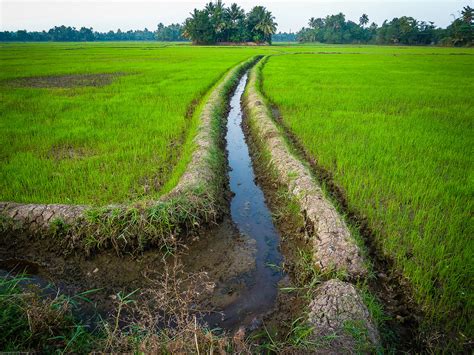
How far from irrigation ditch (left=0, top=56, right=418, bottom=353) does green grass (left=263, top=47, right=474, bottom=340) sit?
51 centimetres

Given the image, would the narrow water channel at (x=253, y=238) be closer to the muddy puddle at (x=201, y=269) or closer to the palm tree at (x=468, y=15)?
the muddy puddle at (x=201, y=269)

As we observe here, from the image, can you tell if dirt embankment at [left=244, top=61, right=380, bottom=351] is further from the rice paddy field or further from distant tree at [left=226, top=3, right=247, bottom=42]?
distant tree at [left=226, top=3, right=247, bottom=42]

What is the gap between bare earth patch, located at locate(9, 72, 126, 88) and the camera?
12259 millimetres

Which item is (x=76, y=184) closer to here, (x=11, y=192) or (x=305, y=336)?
(x=11, y=192)

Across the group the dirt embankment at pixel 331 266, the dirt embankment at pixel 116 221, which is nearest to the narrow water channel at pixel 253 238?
the dirt embankment at pixel 331 266

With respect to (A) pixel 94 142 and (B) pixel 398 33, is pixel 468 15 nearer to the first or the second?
(B) pixel 398 33

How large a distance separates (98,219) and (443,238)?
362cm

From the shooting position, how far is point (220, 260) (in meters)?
3.05

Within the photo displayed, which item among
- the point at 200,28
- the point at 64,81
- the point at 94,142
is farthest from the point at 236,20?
the point at 94,142

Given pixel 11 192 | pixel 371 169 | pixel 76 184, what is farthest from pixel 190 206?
pixel 371 169

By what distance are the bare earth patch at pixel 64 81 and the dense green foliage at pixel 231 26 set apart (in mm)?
45587

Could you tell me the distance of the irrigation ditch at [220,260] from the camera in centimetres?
212

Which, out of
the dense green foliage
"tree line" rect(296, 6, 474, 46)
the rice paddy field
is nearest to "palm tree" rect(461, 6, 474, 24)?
"tree line" rect(296, 6, 474, 46)

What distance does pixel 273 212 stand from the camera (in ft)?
13.1
